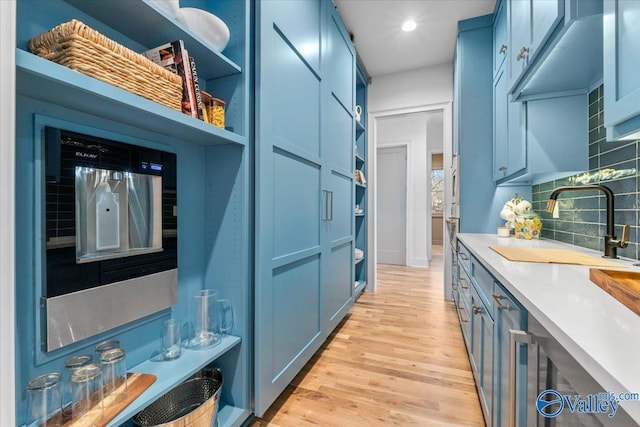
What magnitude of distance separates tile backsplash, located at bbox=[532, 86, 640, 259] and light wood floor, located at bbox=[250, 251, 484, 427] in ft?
3.63

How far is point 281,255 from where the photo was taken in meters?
1.49

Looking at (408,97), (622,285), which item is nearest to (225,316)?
(622,285)

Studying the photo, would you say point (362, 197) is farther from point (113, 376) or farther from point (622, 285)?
point (113, 376)

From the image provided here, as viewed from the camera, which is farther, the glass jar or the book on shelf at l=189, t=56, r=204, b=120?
the glass jar

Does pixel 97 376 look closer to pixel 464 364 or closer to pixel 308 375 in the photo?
pixel 308 375

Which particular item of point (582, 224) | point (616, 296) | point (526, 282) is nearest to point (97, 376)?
point (526, 282)

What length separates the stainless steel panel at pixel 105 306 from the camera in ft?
2.66

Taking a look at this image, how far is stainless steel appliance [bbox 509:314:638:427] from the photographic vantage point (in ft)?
1.55

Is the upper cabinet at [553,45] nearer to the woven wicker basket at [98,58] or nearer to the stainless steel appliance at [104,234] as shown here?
the woven wicker basket at [98,58]

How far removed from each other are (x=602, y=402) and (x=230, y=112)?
4.69 feet

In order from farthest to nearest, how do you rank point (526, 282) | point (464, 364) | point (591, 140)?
point (464, 364) < point (591, 140) < point (526, 282)

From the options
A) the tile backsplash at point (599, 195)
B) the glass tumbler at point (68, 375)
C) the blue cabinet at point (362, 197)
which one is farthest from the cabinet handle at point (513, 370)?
the blue cabinet at point (362, 197)

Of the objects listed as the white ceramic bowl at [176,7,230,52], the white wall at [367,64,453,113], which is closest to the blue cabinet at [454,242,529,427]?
the white ceramic bowl at [176,7,230,52]

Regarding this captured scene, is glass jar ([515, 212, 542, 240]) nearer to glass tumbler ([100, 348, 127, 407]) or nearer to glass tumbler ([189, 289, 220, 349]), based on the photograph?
glass tumbler ([189, 289, 220, 349])
